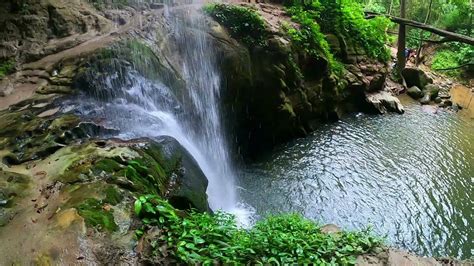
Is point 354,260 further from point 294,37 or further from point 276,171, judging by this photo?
point 294,37

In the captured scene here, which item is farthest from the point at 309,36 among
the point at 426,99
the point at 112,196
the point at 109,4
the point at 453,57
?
the point at 453,57

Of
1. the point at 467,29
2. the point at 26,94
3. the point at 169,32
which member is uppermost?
the point at 169,32

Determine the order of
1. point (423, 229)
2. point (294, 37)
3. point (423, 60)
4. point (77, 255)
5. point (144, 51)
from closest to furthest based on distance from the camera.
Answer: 1. point (77, 255)
2. point (423, 229)
3. point (144, 51)
4. point (294, 37)
5. point (423, 60)

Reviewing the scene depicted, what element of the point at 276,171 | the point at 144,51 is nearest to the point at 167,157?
the point at 144,51

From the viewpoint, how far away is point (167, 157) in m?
5.62

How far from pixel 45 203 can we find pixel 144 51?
15.8ft

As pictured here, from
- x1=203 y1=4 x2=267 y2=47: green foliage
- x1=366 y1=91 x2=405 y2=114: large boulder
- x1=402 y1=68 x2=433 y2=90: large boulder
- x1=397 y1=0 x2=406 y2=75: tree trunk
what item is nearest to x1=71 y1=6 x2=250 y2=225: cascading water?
x1=203 y1=4 x2=267 y2=47: green foliage

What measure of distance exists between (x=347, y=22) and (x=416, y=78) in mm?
5335

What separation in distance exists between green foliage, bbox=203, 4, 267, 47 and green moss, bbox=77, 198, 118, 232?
7.25 m

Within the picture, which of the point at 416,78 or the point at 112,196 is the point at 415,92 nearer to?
the point at 416,78

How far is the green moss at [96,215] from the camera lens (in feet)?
12.6

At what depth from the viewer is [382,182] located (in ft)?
30.4

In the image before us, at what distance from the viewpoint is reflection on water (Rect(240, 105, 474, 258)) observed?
7.73m

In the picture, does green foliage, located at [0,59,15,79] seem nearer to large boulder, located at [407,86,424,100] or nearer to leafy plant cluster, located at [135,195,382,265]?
leafy plant cluster, located at [135,195,382,265]
